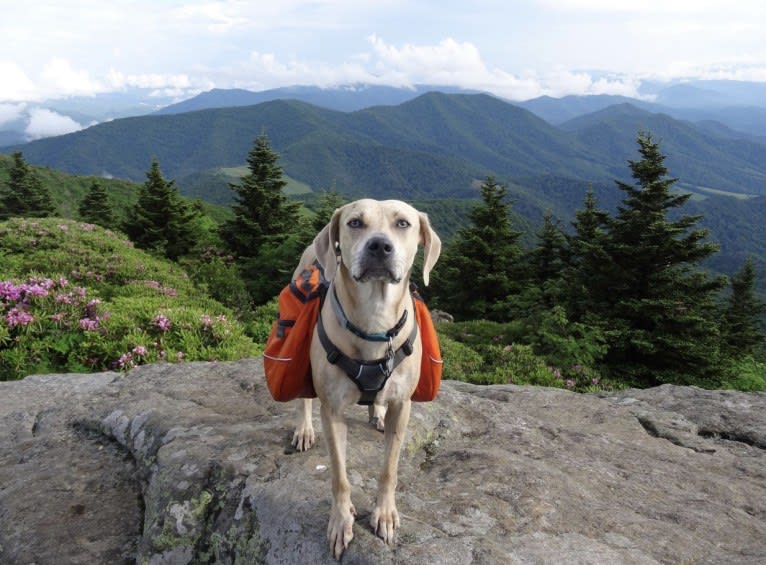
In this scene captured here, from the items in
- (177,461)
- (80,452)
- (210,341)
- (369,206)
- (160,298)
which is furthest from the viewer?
(160,298)

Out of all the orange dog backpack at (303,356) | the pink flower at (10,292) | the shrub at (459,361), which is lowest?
the shrub at (459,361)

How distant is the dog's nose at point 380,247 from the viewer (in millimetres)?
3203

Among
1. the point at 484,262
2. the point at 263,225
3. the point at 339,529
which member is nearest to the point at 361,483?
the point at 339,529

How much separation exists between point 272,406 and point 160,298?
5.76 metres

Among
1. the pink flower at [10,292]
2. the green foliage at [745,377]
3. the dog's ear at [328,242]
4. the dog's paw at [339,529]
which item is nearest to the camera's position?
the dog's paw at [339,529]

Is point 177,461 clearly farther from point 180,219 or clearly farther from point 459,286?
point 180,219

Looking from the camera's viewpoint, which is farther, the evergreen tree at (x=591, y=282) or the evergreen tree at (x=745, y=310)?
the evergreen tree at (x=745, y=310)

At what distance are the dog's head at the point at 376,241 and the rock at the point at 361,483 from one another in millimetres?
1775

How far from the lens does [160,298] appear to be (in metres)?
9.92

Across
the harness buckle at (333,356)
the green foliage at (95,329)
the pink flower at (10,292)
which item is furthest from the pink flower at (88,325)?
the harness buckle at (333,356)

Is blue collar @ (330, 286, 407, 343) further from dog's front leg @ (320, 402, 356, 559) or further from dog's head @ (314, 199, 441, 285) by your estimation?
dog's front leg @ (320, 402, 356, 559)

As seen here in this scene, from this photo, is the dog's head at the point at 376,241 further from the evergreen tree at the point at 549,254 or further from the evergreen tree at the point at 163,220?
the evergreen tree at the point at 549,254

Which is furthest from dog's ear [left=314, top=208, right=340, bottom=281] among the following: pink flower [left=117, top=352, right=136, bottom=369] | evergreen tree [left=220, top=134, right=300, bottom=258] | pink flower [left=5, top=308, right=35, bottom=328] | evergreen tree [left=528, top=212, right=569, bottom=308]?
evergreen tree [left=528, top=212, right=569, bottom=308]

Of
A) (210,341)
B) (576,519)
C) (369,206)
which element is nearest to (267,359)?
(369,206)
